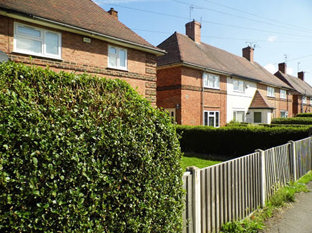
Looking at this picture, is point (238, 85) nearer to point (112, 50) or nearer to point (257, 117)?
point (257, 117)

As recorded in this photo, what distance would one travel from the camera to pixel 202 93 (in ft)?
60.8

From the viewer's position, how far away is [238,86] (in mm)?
23000

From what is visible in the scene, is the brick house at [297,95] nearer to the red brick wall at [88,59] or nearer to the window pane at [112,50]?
the red brick wall at [88,59]

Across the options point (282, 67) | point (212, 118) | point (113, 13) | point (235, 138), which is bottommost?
point (235, 138)

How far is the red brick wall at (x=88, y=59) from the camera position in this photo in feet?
28.5

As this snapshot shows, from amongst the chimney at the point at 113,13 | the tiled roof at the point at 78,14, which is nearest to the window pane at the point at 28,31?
the tiled roof at the point at 78,14

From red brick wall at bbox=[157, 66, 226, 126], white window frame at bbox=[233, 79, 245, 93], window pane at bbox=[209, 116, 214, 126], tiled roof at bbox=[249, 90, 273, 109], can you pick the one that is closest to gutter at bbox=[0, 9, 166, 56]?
red brick wall at bbox=[157, 66, 226, 126]

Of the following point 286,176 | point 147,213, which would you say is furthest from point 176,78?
point 147,213

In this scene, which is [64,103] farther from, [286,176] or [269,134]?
[269,134]

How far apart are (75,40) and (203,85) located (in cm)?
1127

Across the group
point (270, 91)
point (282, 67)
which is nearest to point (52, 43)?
point (270, 91)

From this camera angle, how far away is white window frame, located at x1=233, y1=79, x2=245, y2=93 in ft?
73.6

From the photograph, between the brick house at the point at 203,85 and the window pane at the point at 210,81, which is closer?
the brick house at the point at 203,85

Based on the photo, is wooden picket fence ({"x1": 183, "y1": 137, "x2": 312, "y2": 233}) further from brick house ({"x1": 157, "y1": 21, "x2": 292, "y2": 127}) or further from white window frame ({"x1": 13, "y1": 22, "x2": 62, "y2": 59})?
brick house ({"x1": 157, "y1": 21, "x2": 292, "y2": 127})
